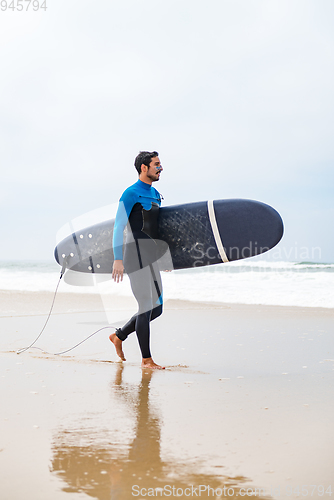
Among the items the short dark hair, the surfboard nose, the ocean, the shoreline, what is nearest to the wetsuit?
the short dark hair

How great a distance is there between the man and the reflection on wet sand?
133 cm

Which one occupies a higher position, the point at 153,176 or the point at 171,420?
the point at 153,176

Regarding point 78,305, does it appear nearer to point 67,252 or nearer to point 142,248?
point 67,252

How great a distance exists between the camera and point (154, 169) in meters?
3.34

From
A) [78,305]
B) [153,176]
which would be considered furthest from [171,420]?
[78,305]

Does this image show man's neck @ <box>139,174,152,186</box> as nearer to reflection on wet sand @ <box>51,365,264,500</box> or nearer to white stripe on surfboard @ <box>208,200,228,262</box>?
white stripe on surfboard @ <box>208,200,228,262</box>

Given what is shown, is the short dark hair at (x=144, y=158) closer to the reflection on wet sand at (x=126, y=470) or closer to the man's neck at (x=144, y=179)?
the man's neck at (x=144, y=179)

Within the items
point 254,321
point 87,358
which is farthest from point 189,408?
point 254,321

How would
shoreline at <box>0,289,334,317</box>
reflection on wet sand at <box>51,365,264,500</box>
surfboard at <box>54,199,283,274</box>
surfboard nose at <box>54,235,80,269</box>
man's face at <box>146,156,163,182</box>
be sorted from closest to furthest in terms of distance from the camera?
reflection on wet sand at <box>51,365,264,500</box>
man's face at <box>146,156,163,182</box>
surfboard at <box>54,199,283,274</box>
surfboard nose at <box>54,235,80,269</box>
shoreline at <box>0,289,334,317</box>

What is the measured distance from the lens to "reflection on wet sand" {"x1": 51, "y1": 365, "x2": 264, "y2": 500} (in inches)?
55.9

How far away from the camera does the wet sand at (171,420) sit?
1.48m

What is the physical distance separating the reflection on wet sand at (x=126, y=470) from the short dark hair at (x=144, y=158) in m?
2.01

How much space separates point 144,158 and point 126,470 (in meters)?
2.32

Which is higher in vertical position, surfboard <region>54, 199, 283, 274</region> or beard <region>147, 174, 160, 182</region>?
beard <region>147, 174, 160, 182</region>
